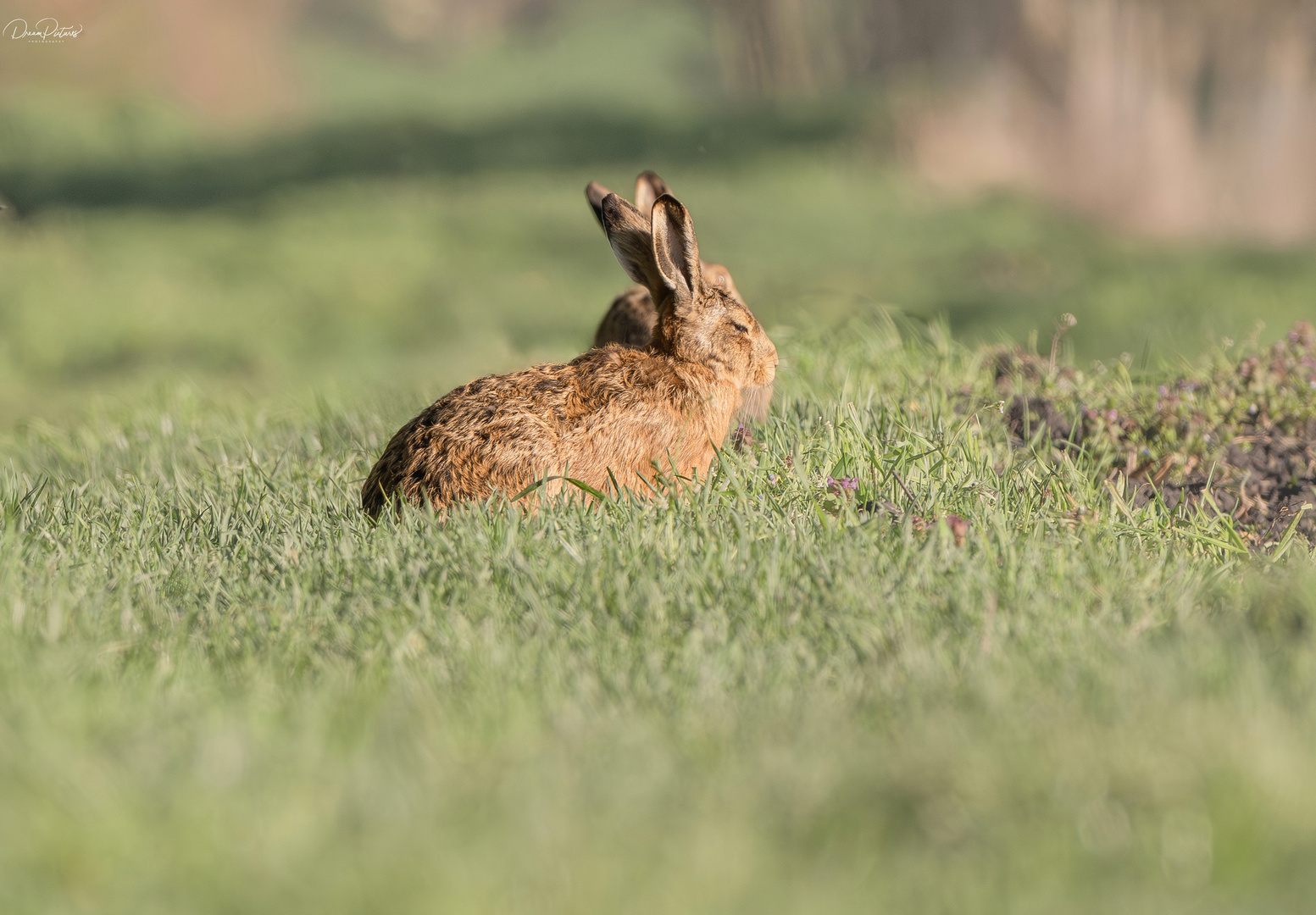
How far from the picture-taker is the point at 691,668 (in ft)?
9.43

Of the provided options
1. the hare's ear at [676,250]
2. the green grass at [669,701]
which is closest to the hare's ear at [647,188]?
the hare's ear at [676,250]

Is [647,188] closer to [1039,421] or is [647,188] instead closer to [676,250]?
[676,250]

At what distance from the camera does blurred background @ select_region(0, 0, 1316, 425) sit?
33.0ft

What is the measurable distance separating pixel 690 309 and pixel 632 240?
38 centimetres

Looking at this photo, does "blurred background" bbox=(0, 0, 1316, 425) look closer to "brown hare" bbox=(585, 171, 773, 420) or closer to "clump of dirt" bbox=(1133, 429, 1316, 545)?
"brown hare" bbox=(585, 171, 773, 420)

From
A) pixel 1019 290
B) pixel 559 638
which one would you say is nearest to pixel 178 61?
pixel 1019 290

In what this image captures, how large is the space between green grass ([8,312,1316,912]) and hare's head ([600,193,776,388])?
1.13ft

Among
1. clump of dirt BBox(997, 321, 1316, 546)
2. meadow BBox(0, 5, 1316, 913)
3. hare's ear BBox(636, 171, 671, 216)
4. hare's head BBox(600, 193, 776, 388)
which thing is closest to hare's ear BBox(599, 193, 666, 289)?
hare's head BBox(600, 193, 776, 388)

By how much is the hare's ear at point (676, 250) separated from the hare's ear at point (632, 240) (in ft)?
0.35

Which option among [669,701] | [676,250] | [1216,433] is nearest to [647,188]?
[676,250]

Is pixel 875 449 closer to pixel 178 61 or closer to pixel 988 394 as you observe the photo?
pixel 988 394

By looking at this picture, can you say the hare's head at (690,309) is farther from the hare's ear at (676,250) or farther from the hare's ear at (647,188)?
the hare's ear at (647,188)

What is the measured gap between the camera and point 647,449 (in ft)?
13.7

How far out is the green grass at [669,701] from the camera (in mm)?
2041
